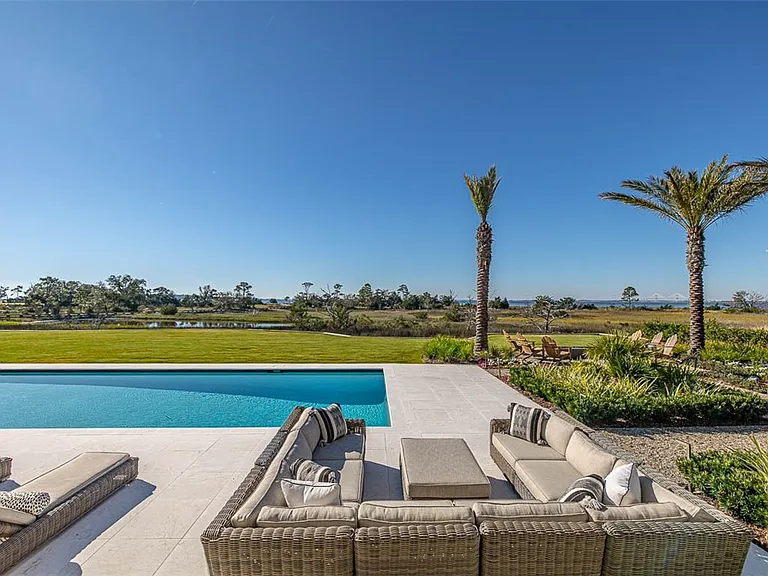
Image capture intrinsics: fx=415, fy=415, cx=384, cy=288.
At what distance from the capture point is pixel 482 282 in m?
13.7

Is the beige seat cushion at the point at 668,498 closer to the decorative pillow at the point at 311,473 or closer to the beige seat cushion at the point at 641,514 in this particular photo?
the beige seat cushion at the point at 641,514

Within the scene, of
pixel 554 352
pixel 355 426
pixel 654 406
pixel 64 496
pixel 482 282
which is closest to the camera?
pixel 64 496

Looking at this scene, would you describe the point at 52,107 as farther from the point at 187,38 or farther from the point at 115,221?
the point at 115,221

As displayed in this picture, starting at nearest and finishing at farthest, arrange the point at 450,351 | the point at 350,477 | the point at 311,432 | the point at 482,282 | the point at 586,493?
the point at 586,493
the point at 350,477
the point at 311,432
the point at 450,351
the point at 482,282

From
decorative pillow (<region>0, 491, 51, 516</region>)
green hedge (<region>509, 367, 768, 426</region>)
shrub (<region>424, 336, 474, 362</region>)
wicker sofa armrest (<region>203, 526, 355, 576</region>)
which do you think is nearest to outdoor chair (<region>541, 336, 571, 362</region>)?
shrub (<region>424, 336, 474, 362</region>)

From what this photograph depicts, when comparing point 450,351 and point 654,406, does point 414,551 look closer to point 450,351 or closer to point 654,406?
point 654,406

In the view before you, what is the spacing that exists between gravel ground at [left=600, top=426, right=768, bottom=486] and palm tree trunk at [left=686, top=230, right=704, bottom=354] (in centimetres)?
811

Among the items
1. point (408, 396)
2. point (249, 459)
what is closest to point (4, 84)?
point (249, 459)

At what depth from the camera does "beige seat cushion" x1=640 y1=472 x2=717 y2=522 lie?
2463 millimetres

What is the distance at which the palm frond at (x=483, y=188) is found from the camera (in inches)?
512

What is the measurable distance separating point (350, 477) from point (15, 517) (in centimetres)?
250

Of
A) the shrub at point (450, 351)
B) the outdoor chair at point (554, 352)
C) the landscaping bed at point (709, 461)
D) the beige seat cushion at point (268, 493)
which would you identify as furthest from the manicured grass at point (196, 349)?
the beige seat cushion at point (268, 493)

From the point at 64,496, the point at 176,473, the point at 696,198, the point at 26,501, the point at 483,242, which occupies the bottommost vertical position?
the point at 176,473

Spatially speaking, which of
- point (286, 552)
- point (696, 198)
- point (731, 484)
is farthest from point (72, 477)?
point (696, 198)
